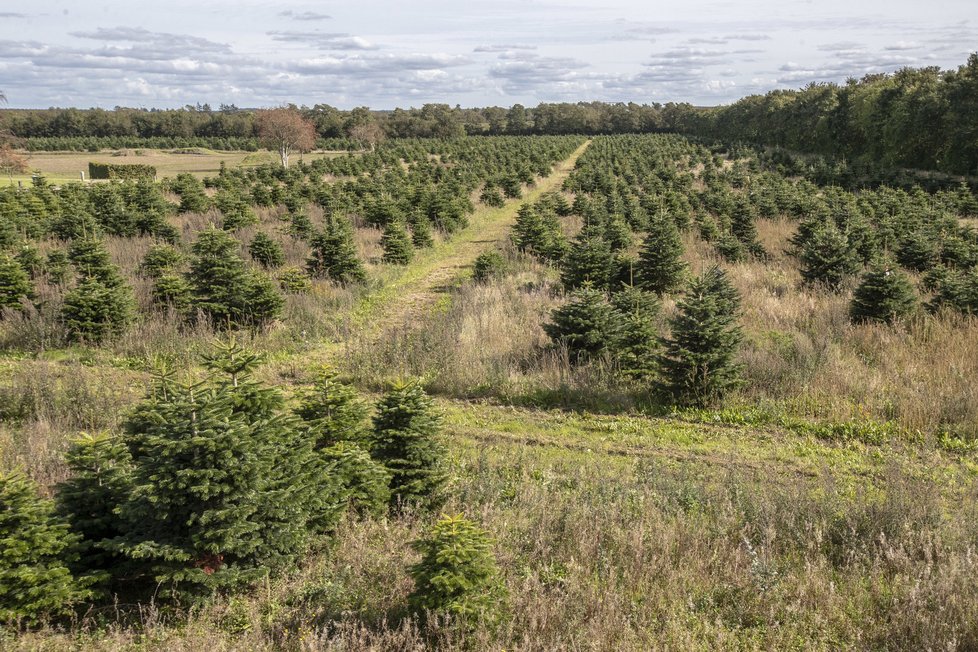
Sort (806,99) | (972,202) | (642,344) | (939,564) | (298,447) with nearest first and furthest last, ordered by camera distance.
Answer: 1. (939,564)
2. (298,447)
3. (642,344)
4. (972,202)
5. (806,99)

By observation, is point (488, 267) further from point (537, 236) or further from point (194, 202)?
point (194, 202)

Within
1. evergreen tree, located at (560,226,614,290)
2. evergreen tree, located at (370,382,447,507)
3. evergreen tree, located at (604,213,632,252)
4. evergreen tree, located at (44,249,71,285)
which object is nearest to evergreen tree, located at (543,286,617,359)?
evergreen tree, located at (560,226,614,290)

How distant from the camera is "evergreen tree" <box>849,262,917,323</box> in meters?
11.6

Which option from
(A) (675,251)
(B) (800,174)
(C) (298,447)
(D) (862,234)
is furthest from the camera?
(B) (800,174)

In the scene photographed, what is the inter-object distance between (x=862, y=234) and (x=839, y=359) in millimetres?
A: 9276

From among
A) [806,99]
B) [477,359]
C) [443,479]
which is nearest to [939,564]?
[443,479]

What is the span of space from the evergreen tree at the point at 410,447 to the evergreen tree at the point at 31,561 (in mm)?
2565

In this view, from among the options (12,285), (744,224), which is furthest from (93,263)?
(744,224)

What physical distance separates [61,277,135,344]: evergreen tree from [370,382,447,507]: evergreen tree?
761 cm

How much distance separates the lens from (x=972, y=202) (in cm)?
2850

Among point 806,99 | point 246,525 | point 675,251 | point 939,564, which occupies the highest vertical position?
point 806,99

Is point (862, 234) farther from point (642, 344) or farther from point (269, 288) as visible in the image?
point (269, 288)

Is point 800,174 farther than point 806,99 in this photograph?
No

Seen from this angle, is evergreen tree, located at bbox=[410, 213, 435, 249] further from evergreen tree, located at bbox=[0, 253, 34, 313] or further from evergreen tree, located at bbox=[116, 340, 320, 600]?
evergreen tree, located at bbox=[116, 340, 320, 600]
